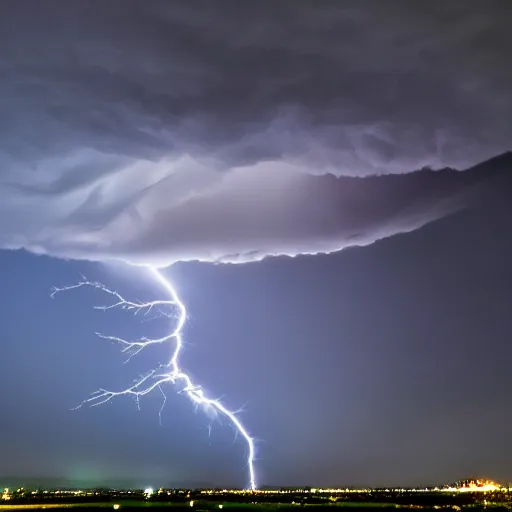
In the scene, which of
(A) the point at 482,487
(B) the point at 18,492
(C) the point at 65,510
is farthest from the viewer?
(B) the point at 18,492

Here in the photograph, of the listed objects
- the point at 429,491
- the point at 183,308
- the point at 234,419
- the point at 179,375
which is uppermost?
the point at 183,308

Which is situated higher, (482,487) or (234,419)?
(234,419)

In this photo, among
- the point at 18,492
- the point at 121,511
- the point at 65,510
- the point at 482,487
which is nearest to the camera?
the point at 65,510

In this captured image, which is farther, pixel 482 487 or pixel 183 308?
pixel 482 487

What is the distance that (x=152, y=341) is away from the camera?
2080 cm

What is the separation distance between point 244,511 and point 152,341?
566 inches

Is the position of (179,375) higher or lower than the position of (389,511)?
higher

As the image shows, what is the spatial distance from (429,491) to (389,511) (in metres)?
29.3

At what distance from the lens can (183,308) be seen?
2042cm

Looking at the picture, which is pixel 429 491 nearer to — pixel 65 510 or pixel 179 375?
pixel 65 510

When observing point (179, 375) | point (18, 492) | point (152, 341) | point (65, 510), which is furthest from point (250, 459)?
point (18, 492)

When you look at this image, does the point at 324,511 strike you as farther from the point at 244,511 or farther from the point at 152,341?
the point at 152,341

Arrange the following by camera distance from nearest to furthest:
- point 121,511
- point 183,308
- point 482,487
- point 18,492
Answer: point 183,308 → point 121,511 → point 482,487 → point 18,492

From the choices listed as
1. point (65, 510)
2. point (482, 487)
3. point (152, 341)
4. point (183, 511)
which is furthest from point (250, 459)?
point (482, 487)
